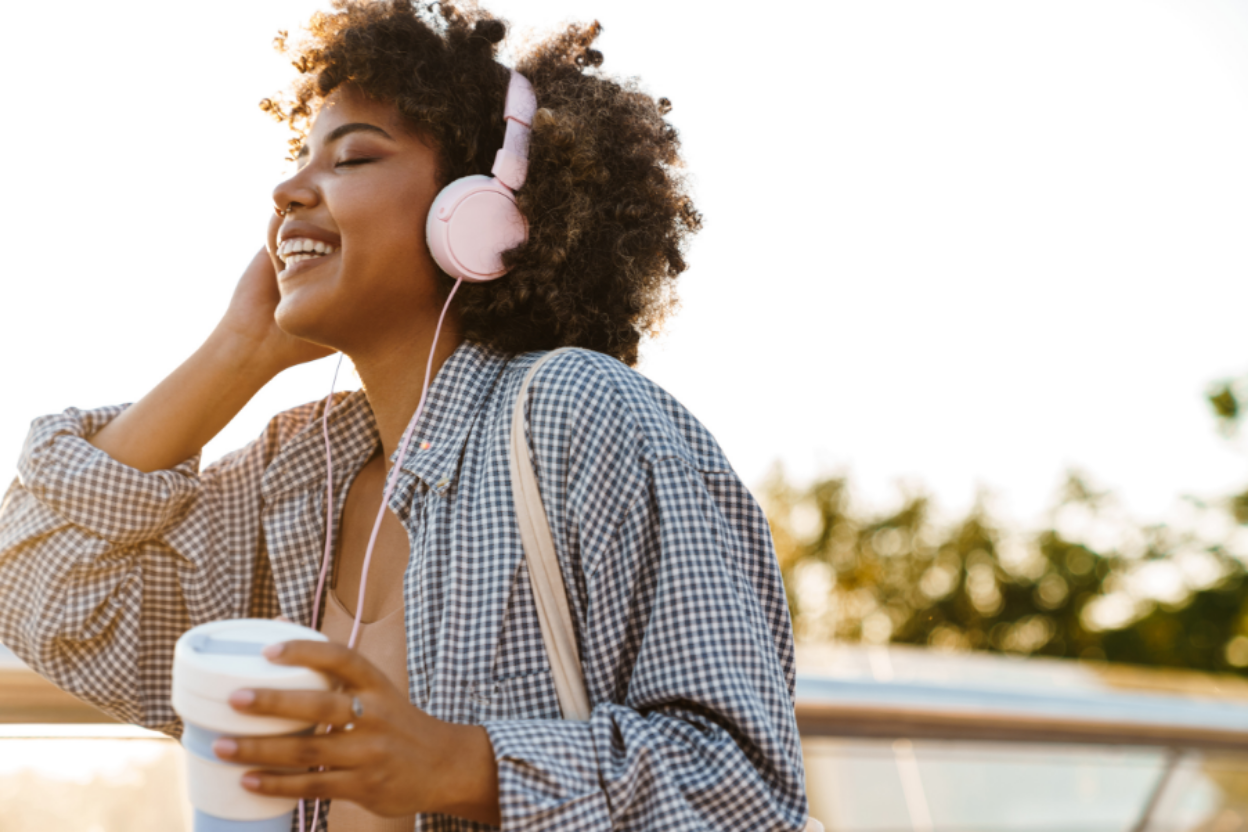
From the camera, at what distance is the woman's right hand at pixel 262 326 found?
183cm

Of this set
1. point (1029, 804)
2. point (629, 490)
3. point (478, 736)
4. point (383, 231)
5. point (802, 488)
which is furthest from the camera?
point (802, 488)

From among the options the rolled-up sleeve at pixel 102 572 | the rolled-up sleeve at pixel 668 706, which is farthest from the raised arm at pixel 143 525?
the rolled-up sleeve at pixel 668 706

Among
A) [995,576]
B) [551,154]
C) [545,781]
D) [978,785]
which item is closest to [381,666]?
[545,781]

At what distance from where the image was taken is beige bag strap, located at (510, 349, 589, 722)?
123 centimetres

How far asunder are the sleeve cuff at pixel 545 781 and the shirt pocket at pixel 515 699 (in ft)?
0.40

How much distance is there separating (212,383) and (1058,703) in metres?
2.39

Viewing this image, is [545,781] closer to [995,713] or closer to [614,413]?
[614,413]

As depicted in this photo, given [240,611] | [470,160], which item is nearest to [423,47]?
[470,160]

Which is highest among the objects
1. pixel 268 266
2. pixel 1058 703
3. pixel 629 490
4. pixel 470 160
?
pixel 470 160

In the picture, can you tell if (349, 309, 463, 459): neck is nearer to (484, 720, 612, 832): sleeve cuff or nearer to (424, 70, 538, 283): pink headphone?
(424, 70, 538, 283): pink headphone

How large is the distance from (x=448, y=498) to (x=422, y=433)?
14 centimetres

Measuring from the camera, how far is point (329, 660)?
891 mm

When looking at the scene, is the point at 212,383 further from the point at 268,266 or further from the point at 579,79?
the point at 579,79

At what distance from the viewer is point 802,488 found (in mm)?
32969
